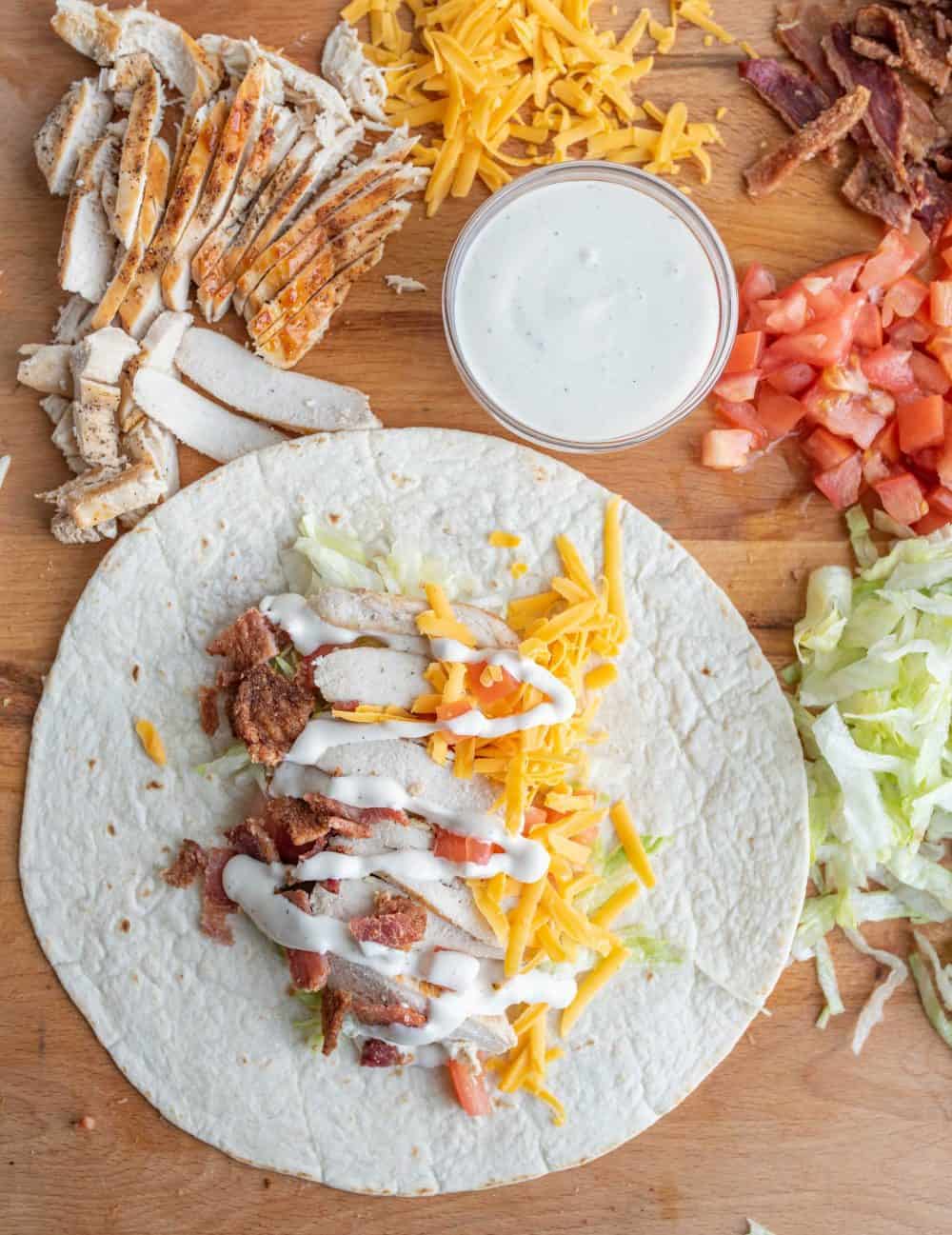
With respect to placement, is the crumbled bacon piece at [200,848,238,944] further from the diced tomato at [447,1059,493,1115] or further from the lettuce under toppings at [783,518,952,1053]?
the lettuce under toppings at [783,518,952,1053]

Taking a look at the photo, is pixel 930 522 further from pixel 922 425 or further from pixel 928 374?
pixel 928 374

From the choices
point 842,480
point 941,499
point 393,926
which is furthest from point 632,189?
point 393,926

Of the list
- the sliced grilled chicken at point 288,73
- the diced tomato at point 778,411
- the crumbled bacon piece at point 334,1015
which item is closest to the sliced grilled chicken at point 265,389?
the sliced grilled chicken at point 288,73

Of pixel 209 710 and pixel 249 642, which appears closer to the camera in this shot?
pixel 249 642

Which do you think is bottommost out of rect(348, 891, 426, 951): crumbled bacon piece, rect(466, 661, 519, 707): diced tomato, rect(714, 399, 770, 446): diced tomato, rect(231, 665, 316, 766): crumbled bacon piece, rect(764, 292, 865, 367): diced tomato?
rect(348, 891, 426, 951): crumbled bacon piece

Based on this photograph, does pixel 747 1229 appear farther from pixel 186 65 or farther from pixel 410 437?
pixel 186 65

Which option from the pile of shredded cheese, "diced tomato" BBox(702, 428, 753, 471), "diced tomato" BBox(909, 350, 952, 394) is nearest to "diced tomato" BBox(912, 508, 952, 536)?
"diced tomato" BBox(909, 350, 952, 394)
